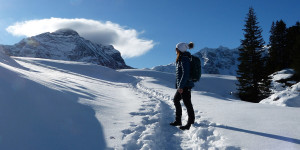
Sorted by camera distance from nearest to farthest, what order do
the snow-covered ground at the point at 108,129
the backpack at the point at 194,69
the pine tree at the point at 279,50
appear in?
the snow-covered ground at the point at 108,129 → the backpack at the point at 194,69 → the pine tree at the point at 279,50

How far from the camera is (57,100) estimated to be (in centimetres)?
567

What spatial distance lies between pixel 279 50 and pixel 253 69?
24.8 m

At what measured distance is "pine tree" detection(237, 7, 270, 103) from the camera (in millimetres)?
22947

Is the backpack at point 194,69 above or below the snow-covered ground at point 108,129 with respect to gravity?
above

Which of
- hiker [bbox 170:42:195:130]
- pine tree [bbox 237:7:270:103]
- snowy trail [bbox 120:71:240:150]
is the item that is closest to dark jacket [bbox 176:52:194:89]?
hiker [bbox 170:42:195:130]

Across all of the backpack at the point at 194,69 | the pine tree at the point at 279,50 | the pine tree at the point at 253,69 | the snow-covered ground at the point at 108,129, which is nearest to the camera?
the snow-covered ground at the point at 108,129

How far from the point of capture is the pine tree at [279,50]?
40022 mm

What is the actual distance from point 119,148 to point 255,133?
8.81ft

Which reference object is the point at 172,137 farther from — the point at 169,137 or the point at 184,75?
the point at 184,75

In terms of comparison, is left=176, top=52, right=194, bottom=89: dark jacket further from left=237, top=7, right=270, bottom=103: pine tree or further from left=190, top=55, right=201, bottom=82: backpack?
left=237, top=7, right=270, bottom=103: pine tree

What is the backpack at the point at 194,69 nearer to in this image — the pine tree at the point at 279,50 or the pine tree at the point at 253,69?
the pine tree at the point at 253,69

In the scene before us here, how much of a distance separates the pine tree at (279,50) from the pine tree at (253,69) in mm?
18854

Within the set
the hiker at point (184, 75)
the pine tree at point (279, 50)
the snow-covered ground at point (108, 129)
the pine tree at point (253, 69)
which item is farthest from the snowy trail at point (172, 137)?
the pine tree at point (279, 50)

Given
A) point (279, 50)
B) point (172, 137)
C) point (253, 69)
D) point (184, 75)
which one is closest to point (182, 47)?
point (184, 75)
